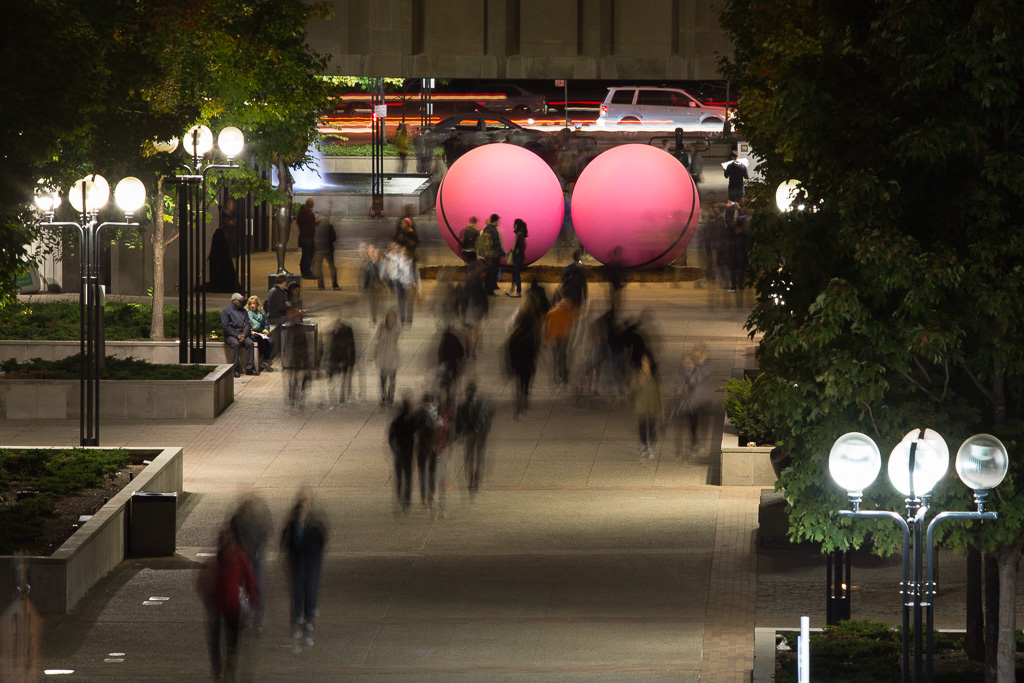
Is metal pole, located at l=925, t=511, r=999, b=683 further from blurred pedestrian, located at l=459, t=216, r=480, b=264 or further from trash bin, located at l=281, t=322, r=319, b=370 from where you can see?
blurred pedestrian, located at l=459, t=216, r=480, b=264

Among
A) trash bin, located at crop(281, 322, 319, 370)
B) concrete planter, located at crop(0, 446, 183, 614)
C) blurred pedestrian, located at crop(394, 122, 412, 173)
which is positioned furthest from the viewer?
blurred pedestrian, located at crop(394, 122, 412, 173)

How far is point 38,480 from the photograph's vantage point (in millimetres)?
17625

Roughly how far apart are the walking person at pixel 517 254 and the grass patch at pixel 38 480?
1427 cm

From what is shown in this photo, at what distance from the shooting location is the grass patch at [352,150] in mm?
50256

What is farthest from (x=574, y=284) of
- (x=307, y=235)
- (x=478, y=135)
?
(x=478, y=135)

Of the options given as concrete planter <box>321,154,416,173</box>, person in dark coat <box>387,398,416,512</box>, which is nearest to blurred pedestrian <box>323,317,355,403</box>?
person in dark coat <box>387,398,416,512</box>

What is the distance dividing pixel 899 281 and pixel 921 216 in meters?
1.05

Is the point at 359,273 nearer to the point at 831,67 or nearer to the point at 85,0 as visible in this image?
the point at 85,0

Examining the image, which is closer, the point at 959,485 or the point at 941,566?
the point at 959,485

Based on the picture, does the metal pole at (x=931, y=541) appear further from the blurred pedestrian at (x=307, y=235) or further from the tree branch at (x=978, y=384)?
the blurred pedestrian at (x=307, y=235)

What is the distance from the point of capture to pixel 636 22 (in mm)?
33125

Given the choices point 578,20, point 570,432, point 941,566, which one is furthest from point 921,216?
point 578,20

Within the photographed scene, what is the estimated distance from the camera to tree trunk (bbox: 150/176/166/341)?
1080 inches

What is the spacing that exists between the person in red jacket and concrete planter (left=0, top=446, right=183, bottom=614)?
8.04 ft
